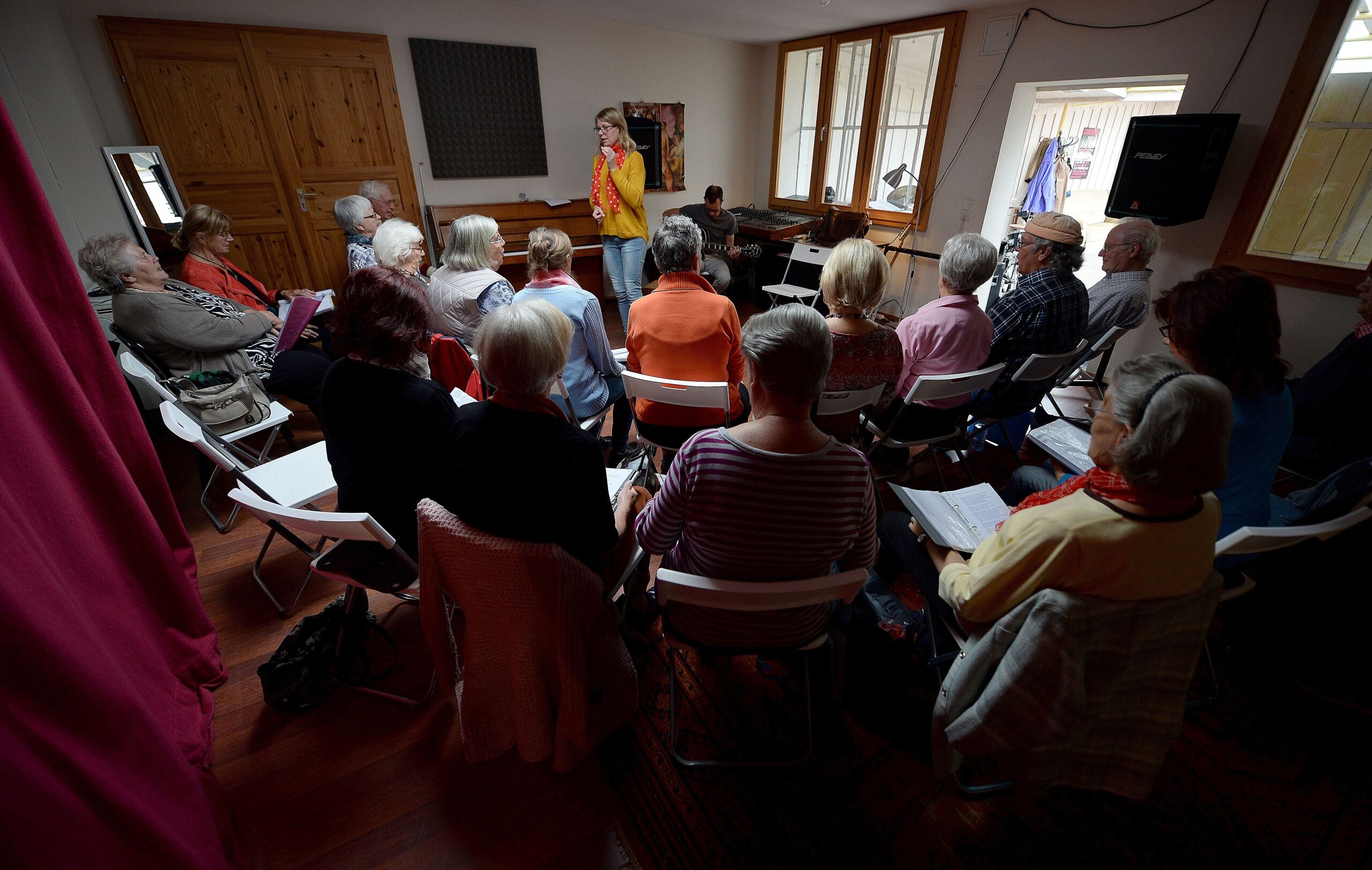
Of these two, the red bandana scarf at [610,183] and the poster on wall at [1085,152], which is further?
the poster on wall at [1085,152]

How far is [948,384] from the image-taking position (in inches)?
84.2

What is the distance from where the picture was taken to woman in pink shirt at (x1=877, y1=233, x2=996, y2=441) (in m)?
2.25

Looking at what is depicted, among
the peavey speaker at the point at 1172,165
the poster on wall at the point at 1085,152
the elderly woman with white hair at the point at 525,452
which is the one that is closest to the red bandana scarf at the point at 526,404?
the elderly woman with white hair at the point at 525,452

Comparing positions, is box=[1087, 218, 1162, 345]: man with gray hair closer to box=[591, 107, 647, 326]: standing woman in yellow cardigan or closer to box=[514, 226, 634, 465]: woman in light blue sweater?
box=[514, 226, 634, 465]: woman in light blue sweater

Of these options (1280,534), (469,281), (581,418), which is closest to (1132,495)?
(1280,534)

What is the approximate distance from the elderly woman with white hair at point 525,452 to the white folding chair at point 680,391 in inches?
A: 26.6

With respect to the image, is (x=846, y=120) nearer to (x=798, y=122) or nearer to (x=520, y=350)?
(x=798, y=122)

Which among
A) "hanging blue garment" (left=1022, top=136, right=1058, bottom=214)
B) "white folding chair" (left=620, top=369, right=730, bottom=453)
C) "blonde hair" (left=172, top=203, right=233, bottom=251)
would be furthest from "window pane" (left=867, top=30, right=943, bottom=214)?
"blonde hair" (left=172, top=203, right=233, bottom=251)

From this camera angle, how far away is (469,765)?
1.57m

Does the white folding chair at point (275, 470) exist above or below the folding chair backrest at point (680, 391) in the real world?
below

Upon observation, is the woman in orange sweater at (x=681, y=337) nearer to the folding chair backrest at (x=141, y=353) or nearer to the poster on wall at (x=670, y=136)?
the folding chair backrest at (x=141, y=353)

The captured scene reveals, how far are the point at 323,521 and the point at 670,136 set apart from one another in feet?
19.1

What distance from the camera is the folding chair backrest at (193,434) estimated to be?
169 centimetres

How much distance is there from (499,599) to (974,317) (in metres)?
2.15
